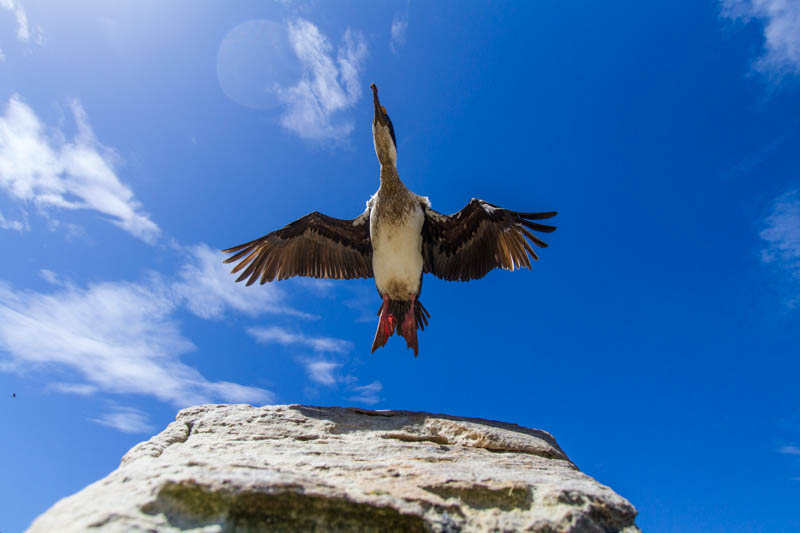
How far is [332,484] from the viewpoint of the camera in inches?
111

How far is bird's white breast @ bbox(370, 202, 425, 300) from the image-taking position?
24.1 ft

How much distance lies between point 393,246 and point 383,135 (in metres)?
1.89

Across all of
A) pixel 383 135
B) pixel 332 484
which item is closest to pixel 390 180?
pixel 383 135

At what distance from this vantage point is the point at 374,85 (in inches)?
315

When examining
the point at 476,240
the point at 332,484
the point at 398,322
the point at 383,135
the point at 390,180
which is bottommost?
the point at 332,484

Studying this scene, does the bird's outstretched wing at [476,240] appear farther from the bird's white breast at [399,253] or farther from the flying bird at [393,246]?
the bird's white breast at [399,253]

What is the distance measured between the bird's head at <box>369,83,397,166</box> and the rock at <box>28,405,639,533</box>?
444cm

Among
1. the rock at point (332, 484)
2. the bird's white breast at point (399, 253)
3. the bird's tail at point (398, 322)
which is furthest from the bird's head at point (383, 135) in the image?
the rock at point (332, 484)

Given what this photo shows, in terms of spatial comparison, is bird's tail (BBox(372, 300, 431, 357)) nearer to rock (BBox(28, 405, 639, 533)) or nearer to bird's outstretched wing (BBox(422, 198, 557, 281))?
bird's outstretched wing (BBox(422, 198, 557, 281))

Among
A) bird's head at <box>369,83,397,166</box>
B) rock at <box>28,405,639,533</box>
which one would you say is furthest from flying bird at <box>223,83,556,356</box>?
rock at <box>28,405,639,533</box>

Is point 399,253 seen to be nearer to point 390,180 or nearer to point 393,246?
point 393,246

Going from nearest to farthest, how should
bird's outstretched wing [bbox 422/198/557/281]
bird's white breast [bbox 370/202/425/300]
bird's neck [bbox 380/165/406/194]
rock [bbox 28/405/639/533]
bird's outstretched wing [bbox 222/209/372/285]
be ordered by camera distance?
rock [bbox 28/405/639/533] → bird's outstretched wing [bbox 422/198/557/281] → bird's white breast [bbox 370/202/425/300] → bird's neck [bbox 380/165/406/194] → bird's outstretched wing [bbox 222/209/372/285]

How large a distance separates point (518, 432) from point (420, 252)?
11.0 feet

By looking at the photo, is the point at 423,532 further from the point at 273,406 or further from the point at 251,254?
the point at 251,254
